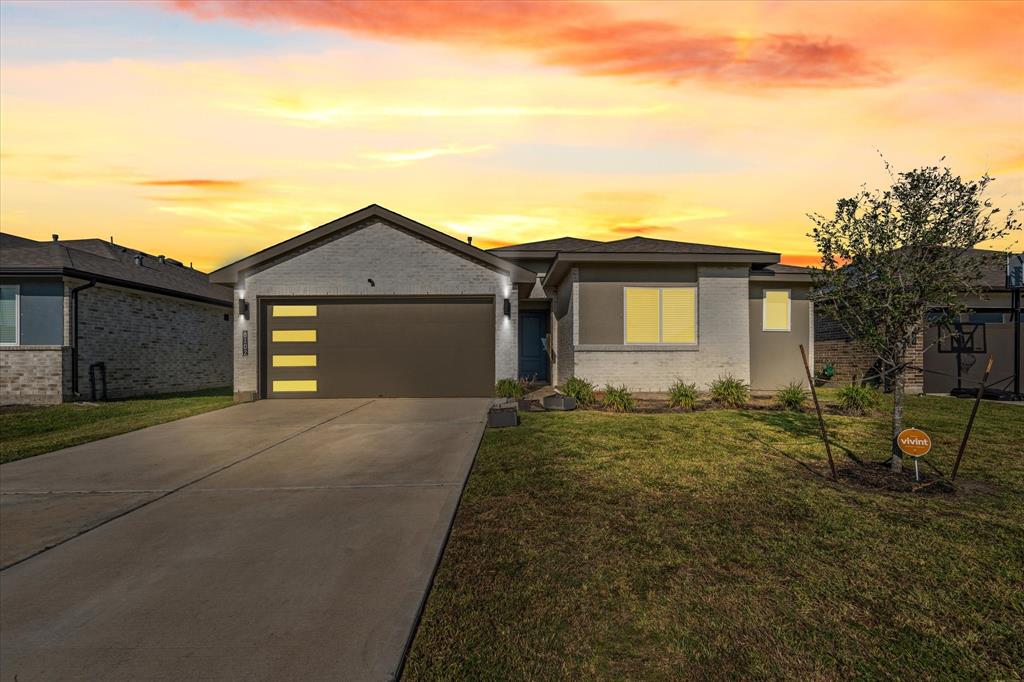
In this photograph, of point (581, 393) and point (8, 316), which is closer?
point (581, 393)

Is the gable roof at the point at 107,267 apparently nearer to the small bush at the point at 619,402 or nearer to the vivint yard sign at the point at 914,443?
the small bush at the point at 619,402

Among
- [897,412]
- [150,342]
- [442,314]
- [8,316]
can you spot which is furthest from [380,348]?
[897,412]

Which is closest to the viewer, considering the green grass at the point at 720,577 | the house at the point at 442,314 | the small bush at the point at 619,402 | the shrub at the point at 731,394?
the green grass at the point at 720,577

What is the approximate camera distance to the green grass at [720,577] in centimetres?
309

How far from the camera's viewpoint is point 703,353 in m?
15.4

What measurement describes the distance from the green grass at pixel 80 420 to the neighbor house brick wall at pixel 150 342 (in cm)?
171

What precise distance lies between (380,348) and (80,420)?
23.4 feet

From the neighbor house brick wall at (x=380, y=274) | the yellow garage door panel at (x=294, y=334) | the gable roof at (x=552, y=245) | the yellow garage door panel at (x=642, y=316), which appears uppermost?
the gable roof at (x=552, y=245)

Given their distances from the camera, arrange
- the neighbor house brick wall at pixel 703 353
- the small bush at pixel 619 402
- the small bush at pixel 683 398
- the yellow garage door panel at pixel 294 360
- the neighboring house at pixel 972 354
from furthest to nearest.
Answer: the neighboring house at pixel 972 354, the yellow garage door panel at pixel 294 360, the neighbor house brick wall at pixel 703 353, the small bush at pixel 683 398, the small bush at pixel 619 402

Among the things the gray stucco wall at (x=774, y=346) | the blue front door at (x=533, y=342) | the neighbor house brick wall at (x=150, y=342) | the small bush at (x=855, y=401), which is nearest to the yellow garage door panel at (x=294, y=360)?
the neighbor house brick wall at (x=150, y=342)

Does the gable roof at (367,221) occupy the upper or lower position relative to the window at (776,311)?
upper

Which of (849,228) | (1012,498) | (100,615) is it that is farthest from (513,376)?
(100,615)

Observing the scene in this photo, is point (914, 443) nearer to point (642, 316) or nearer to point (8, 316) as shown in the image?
point (642, 316)

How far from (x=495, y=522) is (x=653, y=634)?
2136mm
